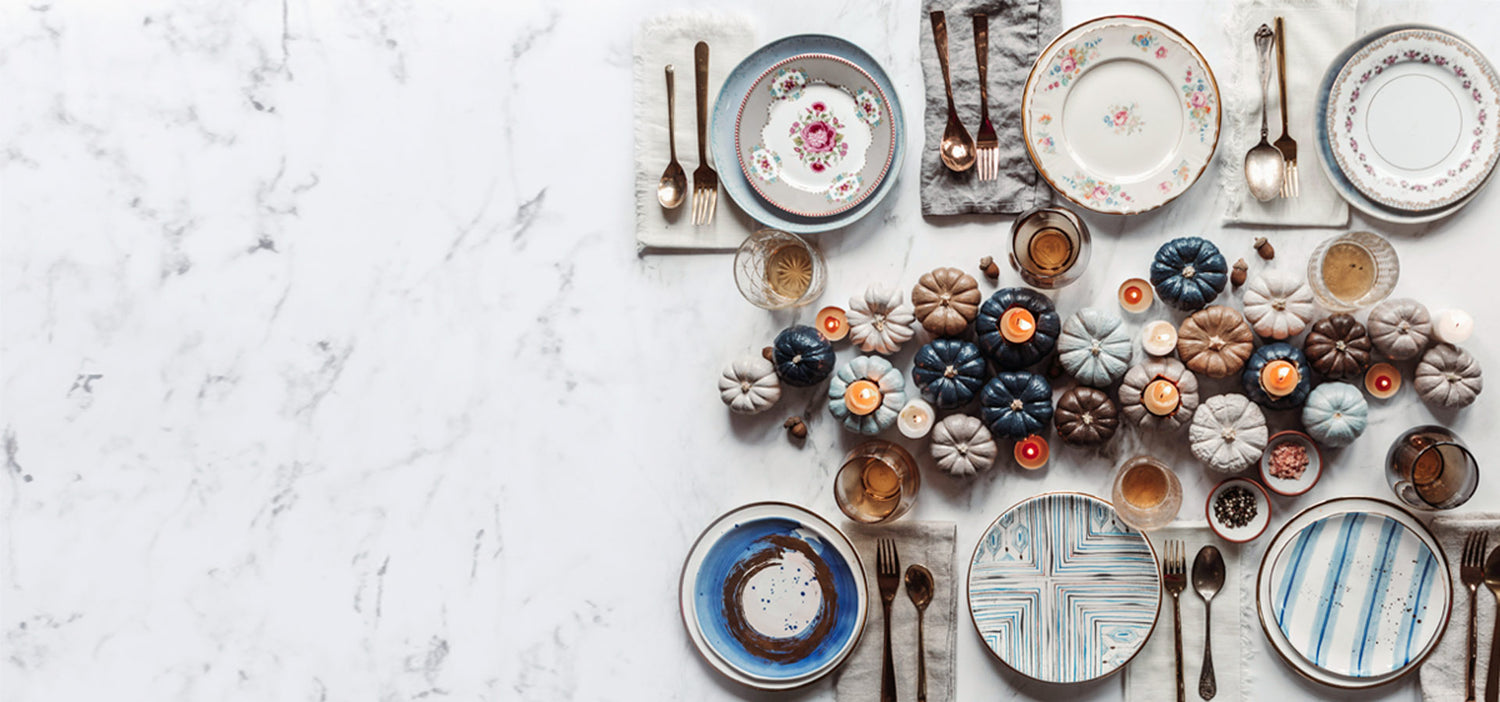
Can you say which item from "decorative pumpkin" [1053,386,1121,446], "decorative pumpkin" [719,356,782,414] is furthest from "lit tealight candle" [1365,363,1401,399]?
"decorative pumpkin" [719,356,782,414]

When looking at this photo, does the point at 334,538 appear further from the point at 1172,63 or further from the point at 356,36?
the point at 1172,63

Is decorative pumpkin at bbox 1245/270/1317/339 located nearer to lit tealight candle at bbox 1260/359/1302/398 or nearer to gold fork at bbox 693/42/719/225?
lit tealight candle at bbox 1260/359/1302/398

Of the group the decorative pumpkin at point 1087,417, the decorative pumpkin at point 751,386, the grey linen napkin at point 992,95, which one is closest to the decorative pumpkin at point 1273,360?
the decorative pumpkin at point 1087,417

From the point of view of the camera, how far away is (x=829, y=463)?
5.55 feet

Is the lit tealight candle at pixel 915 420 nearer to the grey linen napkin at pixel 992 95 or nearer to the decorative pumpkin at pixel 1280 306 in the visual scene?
the grey linen napkin at pixel 992 95

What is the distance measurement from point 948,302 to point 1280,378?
0.57 m

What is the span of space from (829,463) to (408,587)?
842 mm

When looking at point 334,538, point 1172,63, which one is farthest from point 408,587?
point 1172,63

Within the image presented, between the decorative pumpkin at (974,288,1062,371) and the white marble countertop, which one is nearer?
the decorative pumpkin at (974,288,1062,371)

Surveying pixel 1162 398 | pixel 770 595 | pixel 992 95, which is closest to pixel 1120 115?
pixel 992 95

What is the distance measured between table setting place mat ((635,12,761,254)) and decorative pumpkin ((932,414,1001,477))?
510 millimetres

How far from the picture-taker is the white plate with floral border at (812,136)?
5.36ft

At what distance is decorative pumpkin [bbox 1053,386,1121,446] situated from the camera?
1.57 m

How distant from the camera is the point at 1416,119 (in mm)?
1589
